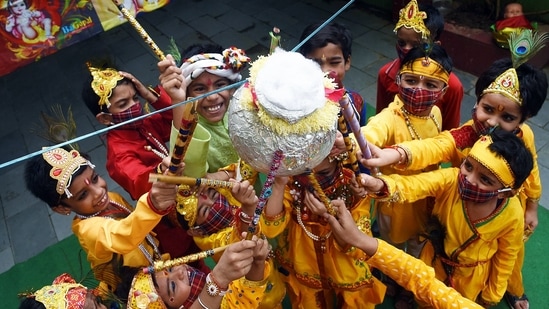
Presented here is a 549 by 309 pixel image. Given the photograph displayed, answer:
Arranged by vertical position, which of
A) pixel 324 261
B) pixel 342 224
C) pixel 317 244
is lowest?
pixel 324 261

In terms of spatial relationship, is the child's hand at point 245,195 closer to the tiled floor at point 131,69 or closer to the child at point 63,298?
the child at point 63,298

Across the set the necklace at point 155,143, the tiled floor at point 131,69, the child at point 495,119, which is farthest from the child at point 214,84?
the tiled floor at point 131,69

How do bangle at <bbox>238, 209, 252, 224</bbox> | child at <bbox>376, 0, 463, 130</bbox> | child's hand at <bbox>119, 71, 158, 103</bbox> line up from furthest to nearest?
child at <bbox>376, 0, 463, 130</bbox> → child's hand at <bbox>119, 71, 158, 103</bbox> → bangle at <bbox>238, 209, 252, 224</bbox>

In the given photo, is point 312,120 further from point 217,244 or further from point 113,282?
point 113,282

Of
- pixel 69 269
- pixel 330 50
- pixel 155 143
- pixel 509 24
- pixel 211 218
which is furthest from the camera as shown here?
pixel 509 24

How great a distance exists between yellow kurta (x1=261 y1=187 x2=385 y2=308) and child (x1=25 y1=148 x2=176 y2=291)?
723mm

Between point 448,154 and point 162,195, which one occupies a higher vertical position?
point 162,195

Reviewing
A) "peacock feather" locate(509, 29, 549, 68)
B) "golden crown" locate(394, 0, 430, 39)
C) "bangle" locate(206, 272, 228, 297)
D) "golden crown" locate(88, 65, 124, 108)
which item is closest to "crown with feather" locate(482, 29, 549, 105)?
"peacock feather" locate(509, 29, 549, 68)

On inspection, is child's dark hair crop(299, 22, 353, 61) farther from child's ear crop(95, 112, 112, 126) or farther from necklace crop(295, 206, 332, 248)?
child's ear crop(95, 112, 112, 126)

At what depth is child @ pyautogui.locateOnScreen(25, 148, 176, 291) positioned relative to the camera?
1.95 meters

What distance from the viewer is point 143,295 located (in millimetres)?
1847

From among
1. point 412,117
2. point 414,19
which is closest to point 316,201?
point 412,117

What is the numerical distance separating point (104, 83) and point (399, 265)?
202 cm

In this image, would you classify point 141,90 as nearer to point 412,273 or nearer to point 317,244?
point 317,244
